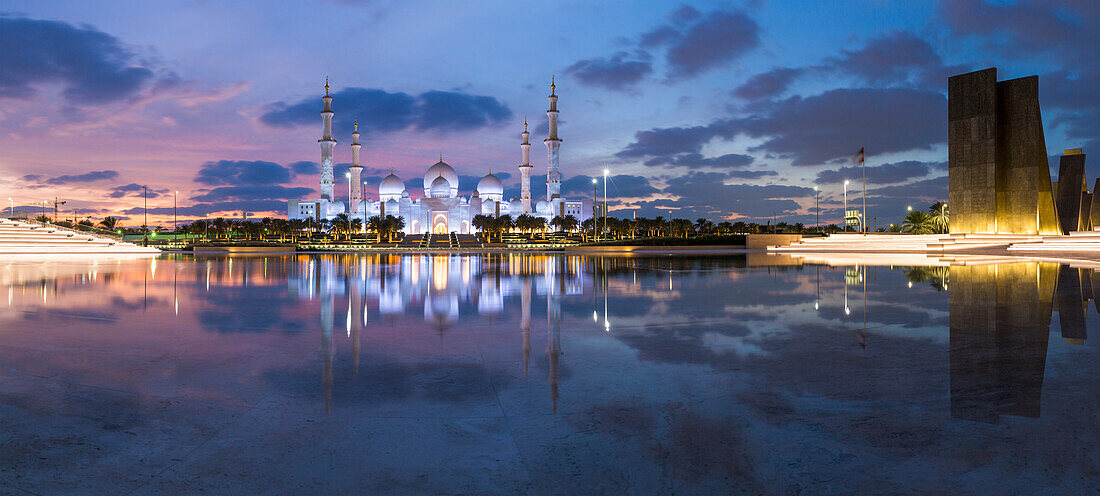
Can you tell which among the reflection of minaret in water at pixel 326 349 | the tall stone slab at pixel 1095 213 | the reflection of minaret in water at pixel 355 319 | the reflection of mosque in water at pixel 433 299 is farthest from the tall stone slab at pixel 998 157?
the reflection of minaret in water at pixel 326 349

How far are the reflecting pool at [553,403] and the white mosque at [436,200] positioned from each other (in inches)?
3304

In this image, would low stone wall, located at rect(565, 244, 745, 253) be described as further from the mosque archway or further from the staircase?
the mosque archway

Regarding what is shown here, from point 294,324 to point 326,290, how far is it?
17.1 ft

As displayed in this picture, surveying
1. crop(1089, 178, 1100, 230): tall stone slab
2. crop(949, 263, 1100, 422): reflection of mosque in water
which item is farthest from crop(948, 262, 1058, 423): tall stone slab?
crop(1089, 178, 1100, 230): tall stone slab

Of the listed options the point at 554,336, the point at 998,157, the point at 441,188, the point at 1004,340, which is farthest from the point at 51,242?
the point at 998,157

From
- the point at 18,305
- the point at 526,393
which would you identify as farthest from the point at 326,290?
the point at 526,393

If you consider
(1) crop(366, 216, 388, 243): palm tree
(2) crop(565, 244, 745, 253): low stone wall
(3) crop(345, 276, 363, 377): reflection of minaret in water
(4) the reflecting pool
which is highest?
(1) crop(366, 216, 388, 243): palm tree

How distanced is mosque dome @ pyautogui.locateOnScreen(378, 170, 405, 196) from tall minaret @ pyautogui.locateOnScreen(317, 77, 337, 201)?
9.19 metres

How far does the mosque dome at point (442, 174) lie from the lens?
4023 inches

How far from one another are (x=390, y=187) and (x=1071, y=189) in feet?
293

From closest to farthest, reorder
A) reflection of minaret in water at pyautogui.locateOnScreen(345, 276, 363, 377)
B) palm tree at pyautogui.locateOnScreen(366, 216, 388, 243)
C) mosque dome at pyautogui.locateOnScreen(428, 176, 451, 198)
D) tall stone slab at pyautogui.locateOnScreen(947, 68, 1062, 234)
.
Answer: reflection of minaret in water at pyautogui.locateOnScreen(345, 276, 363, 377), tall stone slab at pyautogui.locateOnScreen(947, 68, 1062, 234), palm tree at pyautogui.locateOnScreen(366, 216, 388, 243), mosque dome at pyautogui.locateOnScreen(428, 176, 451, 198)

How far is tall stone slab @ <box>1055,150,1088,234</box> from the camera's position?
2130 inches

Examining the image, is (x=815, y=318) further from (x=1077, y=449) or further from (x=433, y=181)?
(x=433, y=181)

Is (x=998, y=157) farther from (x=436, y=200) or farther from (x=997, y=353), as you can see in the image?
(x=436, y=200)
